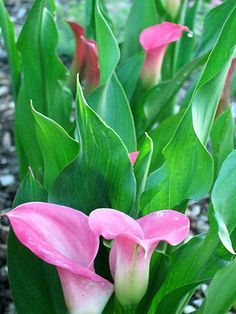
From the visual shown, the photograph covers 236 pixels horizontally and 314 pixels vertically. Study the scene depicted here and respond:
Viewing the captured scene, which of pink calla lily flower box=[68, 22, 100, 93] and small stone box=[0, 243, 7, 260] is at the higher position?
pink calla lily flower box=[68, 22, 100, 93]

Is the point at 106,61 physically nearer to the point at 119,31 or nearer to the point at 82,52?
the point at 82,52

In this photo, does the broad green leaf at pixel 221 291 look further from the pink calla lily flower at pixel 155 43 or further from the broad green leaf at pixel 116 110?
the pink calla lily flower at pixel 155 43

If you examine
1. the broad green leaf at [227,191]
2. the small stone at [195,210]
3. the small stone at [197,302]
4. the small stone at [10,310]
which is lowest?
the small stone at [197,302]

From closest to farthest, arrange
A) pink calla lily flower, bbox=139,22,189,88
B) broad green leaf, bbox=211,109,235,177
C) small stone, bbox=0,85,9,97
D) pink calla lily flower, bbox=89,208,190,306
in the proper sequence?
pink calla lily flower, bbox=89,208,190,306, broad green leaf, bbox=211,109,235,177, pink calla lily flower, bbox=139,22,189,88, small stone, bbox=0,85,9,97

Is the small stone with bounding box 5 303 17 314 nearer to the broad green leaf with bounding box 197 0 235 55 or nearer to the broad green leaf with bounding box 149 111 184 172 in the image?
the broad green leaf with bounding box 149 111 184 172

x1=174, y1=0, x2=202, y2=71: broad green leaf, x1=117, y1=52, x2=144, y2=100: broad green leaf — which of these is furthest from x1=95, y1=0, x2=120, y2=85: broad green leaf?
x1=174, y1=0, x2=202, y2=71: broad green leaf

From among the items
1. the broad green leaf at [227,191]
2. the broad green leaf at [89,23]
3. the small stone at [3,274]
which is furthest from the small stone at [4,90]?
the broad green leaf at [227,191]
